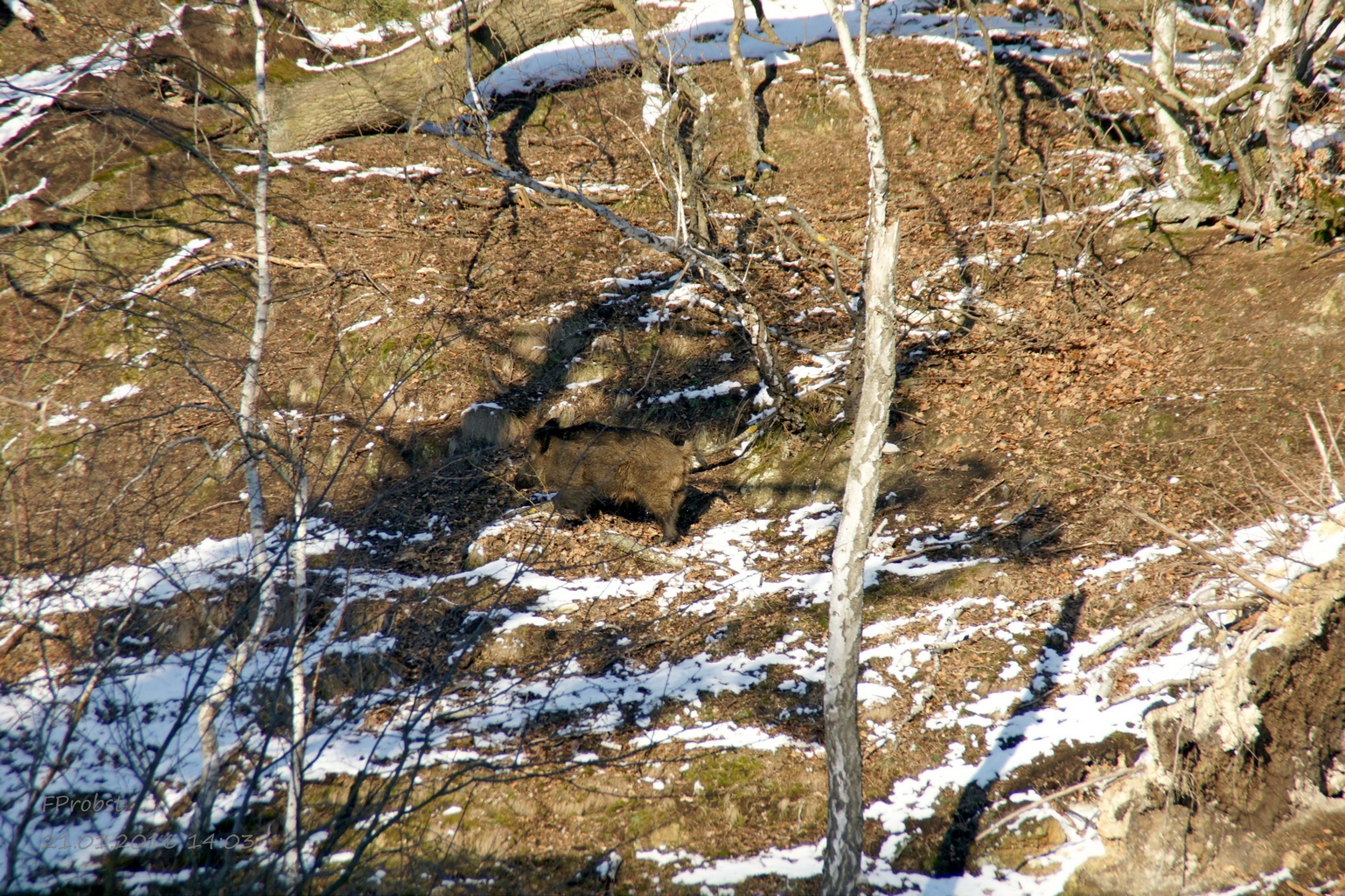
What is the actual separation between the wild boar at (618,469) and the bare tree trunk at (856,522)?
4.20 m

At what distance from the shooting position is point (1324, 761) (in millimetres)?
3846

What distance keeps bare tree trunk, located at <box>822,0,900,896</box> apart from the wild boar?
4.20m

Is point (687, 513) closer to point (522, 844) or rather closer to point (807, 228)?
point (807, 228)

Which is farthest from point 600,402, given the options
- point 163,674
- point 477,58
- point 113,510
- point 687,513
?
point 477,58

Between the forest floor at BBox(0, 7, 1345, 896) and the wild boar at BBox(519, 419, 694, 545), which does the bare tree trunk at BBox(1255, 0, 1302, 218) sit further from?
the wild boar at BBox(519, 419, 694, 545)

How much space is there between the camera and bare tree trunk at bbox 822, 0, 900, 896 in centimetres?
409

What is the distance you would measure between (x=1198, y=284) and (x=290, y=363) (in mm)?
13073

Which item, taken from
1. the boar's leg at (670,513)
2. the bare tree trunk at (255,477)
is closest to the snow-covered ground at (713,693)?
the bare tree trunk at (255,477)

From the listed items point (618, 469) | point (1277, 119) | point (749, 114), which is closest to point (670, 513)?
point (618, 469)

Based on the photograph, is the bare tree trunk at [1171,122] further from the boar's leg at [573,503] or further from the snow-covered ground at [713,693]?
the boar's leg at [573,503]

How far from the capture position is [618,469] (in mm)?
8578

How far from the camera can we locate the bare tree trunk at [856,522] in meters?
4.09

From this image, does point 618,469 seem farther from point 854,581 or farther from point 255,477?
point 854,581

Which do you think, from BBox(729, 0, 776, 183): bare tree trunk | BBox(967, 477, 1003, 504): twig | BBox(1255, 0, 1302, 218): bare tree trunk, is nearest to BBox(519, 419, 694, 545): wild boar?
BBox(967, 477, 1003, 504): twig
